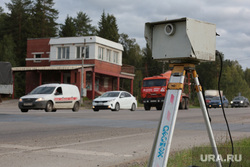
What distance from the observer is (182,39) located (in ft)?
12.7

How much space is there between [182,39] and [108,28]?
8231cm

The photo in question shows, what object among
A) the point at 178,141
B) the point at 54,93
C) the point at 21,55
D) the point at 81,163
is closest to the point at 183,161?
the point at 81,163

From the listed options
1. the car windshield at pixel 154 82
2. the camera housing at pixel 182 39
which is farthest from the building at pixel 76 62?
the camera housing at pixel 182 39

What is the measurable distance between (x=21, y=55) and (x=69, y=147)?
243ft

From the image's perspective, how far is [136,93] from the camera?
74.8 meters

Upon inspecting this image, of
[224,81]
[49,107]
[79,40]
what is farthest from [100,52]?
[224,81]

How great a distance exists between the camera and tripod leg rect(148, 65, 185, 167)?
3463mm

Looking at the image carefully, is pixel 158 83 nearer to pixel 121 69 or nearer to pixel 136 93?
pixel 121 69

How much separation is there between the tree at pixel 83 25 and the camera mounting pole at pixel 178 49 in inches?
3620

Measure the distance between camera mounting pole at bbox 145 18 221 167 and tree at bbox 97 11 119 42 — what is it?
79.8 metres

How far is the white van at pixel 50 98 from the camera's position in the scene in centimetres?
2316

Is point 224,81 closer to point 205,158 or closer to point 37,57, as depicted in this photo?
point 37,57

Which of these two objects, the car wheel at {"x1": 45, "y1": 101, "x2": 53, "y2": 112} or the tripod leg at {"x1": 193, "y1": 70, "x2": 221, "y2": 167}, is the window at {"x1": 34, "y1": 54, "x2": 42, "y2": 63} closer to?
the car wheel at {"x1": 45, "y1": 101, "x2": 53, "y2": 112}

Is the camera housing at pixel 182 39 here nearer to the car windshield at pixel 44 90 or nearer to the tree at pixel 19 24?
the car windshield at pixel 44 90
